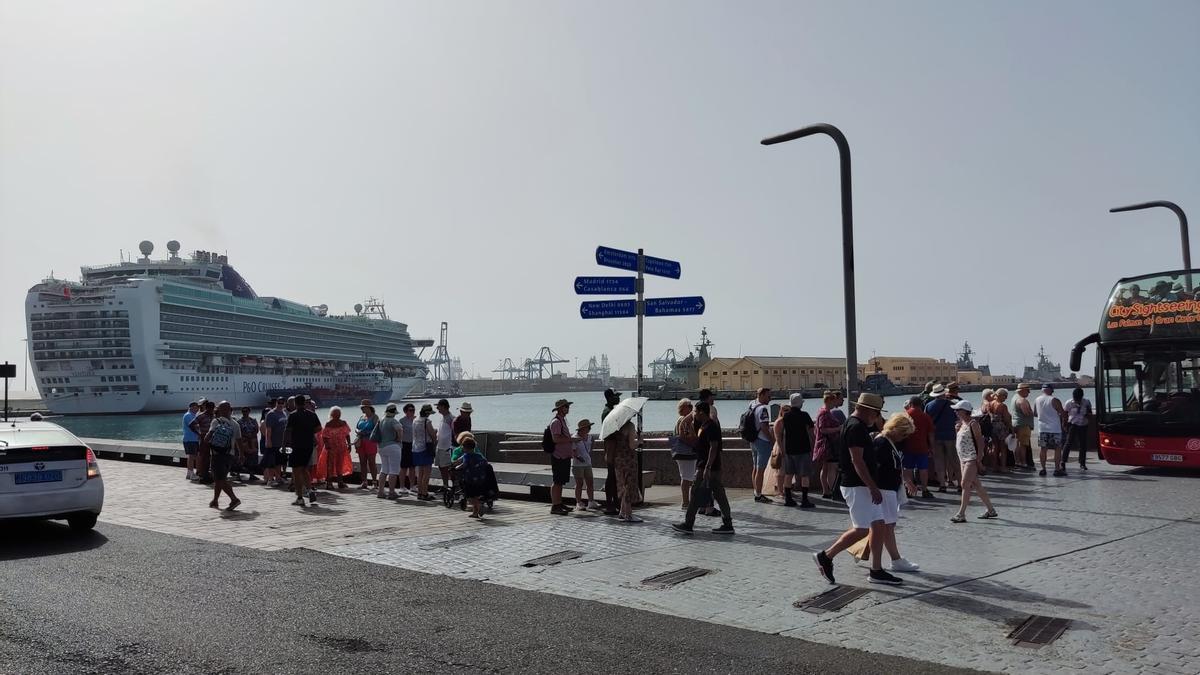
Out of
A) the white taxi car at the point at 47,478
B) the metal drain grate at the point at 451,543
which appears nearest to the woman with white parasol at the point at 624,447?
the metal drain grate at the point at 451,543

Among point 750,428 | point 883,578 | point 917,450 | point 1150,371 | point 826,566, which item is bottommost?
point 883,578

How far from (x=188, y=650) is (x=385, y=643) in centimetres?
117

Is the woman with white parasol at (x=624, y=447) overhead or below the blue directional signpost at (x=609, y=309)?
below

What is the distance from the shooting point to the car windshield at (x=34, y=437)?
990 cm

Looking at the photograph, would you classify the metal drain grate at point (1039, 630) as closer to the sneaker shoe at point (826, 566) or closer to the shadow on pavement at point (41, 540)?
the sneaker shoe at point (826, 566)

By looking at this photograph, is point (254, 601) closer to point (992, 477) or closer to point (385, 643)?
point (385, 643)

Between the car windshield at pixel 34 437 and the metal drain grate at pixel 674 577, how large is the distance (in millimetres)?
7026

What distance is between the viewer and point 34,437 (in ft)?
33.4

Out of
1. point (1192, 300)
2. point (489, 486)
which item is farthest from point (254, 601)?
point (1192, 300)

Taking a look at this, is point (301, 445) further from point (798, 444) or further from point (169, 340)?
point (169, 340)

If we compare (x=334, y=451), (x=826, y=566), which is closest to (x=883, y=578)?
(x=826, y=566)

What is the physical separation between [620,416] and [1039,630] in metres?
6.36

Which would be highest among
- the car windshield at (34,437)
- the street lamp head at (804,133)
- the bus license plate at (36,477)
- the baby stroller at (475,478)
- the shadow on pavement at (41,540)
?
the street lamp head at (804,133)

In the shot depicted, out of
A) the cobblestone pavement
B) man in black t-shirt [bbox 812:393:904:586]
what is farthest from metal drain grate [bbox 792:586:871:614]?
man in black t-shirt [bbox 812:393:904:586]
